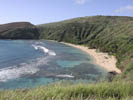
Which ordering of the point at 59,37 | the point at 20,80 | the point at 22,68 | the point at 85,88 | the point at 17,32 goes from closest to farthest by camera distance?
the point at 85,88, the point at 20,80, the point at 22,68, the point at 59,37, the point at 17,32

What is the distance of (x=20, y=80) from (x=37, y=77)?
2862 millimetres

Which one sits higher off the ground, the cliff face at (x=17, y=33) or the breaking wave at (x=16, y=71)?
the cliff face at (x=17, y=33)

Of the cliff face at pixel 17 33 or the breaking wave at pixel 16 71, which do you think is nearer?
the breaking wave at pixel 16 71

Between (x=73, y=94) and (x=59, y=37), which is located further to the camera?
(x=59, y=37)

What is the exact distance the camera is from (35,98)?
12.1ft

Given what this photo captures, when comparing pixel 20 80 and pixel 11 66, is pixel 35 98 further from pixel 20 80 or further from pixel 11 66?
pixel 11 66

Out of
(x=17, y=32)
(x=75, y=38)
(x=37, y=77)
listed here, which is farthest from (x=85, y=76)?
(x=17, y=32)

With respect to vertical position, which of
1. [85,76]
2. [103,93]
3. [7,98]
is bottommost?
[85,76]

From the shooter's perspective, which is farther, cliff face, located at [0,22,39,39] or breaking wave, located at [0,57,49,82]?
cliff face, located at [0,22,39,39]

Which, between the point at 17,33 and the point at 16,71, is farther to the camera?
the point at 17,33

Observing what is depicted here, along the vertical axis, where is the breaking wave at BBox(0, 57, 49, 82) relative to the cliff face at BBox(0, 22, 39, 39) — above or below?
below

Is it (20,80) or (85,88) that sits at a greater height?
(85,88)

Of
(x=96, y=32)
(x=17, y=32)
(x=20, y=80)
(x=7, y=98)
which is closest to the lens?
(x=7, y=98)

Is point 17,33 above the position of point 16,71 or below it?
above
